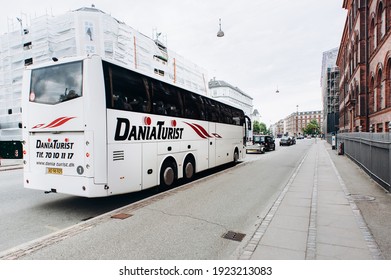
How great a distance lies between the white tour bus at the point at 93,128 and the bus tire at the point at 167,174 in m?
0.04

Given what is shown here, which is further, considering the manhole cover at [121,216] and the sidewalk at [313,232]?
the manhole cover at [121,216]

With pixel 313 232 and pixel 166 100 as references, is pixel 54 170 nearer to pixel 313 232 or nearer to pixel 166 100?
pixel 166 100

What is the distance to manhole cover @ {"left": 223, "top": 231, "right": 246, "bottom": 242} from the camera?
4.28 metres

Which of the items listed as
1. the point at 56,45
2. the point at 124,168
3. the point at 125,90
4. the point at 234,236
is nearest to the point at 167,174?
the point at 124,168

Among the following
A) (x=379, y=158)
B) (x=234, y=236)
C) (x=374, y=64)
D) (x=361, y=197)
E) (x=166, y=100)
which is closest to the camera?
(x=234, y=236)

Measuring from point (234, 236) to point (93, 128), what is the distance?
12.1 feet

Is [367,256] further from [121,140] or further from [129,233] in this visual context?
[121,140]

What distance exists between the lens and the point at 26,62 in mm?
25656

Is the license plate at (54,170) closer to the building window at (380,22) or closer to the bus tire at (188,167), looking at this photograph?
the bus tire at (188,167)

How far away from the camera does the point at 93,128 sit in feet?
17.2

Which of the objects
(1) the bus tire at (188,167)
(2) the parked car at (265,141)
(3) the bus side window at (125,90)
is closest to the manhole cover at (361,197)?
(1) the bus tire at (188,167)

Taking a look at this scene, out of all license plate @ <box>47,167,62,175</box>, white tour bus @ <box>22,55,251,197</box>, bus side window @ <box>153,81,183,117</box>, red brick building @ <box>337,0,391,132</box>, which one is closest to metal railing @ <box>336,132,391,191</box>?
red brick building @ <box>337,0,391,132</box>

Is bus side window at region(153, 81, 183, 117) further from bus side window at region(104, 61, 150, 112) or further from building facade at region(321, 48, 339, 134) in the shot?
building facade at region(321, 48, 339, 134)

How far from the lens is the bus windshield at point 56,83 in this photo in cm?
545
